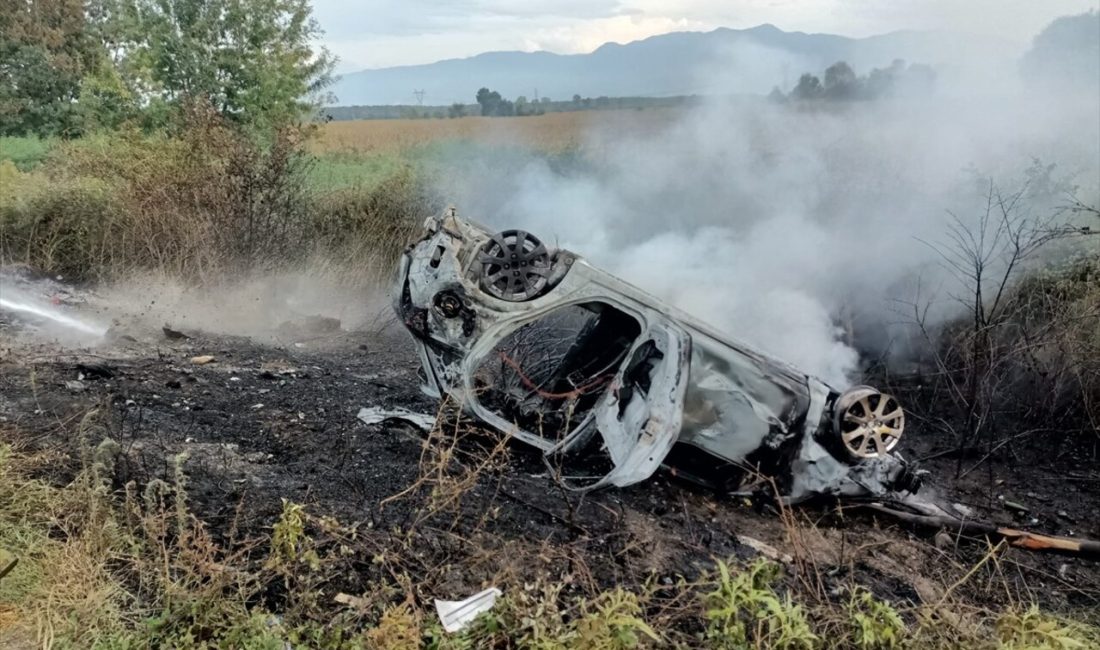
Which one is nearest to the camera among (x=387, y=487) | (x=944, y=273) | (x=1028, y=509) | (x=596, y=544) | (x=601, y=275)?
(x=596, y=544)

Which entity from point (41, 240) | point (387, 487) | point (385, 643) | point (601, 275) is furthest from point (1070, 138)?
point (41, 240)

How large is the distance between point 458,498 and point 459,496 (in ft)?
0.23

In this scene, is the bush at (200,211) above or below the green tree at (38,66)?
below

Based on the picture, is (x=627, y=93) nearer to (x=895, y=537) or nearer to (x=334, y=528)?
(x=895, y=537)

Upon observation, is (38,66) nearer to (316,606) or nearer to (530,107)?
(530,107)

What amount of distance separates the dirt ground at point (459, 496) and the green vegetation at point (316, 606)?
0.18 m

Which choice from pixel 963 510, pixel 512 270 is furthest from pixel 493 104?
pixel 963 510

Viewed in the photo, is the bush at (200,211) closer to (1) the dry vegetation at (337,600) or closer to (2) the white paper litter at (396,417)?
(2) the white paper litter at (396,417)

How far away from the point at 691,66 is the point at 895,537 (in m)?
8.33

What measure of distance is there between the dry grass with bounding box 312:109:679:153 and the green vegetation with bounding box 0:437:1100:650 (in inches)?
370

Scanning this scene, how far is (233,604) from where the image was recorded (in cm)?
330

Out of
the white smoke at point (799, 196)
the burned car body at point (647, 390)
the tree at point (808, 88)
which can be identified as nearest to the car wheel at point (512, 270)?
the burned car body at point (647, 390)

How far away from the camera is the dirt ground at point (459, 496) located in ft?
13.0

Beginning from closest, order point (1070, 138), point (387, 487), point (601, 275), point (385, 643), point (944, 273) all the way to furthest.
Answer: point (385, 643), point (387, 487), point (601, 275), point (944, 273), point (1070, 138)
